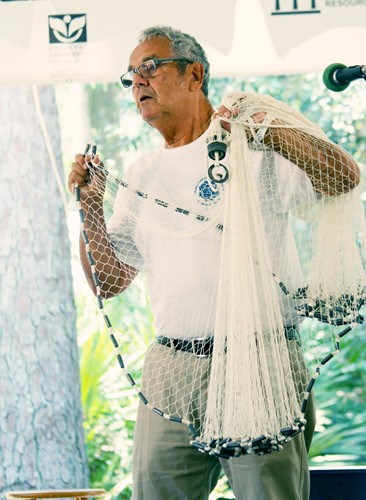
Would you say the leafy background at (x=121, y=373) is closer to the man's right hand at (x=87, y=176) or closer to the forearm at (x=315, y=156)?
the man's right hand at (x=87, y=176)

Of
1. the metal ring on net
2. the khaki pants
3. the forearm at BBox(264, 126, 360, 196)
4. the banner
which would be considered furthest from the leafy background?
the forearm at BBox(264, 126, 360, 196)

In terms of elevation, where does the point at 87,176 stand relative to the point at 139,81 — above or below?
below

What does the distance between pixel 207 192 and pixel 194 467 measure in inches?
28.7

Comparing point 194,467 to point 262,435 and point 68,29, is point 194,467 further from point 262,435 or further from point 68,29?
point 68,29

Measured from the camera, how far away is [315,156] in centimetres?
219

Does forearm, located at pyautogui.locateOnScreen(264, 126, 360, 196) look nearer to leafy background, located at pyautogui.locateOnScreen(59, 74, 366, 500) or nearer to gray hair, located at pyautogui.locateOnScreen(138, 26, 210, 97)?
gray hair, located at pyautogui.locateOnScreen(138, 26, 210, 97)

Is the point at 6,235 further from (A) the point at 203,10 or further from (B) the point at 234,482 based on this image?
(B) the point at 234,482

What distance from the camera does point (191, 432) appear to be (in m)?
2.24

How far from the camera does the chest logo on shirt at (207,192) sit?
2382mm

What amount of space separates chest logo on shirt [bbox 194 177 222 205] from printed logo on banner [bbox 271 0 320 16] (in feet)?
4.58

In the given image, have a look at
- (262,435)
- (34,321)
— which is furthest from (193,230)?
(34,321)

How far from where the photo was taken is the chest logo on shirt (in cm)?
238

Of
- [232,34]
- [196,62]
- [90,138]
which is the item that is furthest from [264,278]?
[90,138]

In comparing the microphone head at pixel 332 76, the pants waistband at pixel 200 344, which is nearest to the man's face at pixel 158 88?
the pants waistband at pixel 200 344
